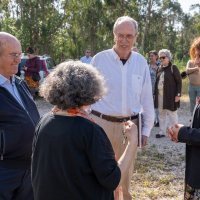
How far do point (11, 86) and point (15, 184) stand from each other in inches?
28.0

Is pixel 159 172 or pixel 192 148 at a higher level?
pixel 192 148

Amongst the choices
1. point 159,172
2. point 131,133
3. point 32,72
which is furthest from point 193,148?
point 32,72

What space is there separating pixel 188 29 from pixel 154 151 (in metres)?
54.4

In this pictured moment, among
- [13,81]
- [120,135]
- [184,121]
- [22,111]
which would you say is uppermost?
[13,81]

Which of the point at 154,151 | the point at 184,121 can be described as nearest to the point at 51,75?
the point at 154,151

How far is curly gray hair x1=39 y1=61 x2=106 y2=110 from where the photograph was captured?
2184 mm

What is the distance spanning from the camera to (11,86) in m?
3.07


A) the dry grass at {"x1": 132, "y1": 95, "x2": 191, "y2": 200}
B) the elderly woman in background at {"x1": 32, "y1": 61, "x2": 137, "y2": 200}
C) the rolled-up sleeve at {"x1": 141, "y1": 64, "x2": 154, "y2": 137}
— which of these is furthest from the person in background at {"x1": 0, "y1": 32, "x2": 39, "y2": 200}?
the dry grass at {"x1": 132, "y1": 95, "x2": 191, "y2": 200}

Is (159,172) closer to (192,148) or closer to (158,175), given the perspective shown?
(158,175)

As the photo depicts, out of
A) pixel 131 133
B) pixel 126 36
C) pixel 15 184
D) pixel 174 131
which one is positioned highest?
pixel 126 36

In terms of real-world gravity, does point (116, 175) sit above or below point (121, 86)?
below

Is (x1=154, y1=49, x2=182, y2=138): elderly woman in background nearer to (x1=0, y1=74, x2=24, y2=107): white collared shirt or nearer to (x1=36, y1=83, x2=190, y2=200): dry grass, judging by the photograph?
(x1=36, y1=83, x2=190, y2=200): dry grass

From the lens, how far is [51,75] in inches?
90.3

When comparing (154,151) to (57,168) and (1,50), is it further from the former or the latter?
(57,168)
